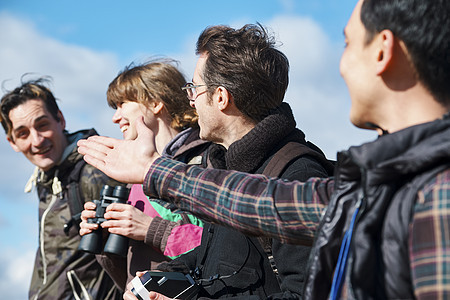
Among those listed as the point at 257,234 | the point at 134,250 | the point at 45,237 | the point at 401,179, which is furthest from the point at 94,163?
the point at 45,237

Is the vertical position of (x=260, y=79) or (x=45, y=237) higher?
(x=260, y=79)

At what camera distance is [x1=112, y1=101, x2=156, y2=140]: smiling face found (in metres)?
4.25

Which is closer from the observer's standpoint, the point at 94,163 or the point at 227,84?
the point at 94,163

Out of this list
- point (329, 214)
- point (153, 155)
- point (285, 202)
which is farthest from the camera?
point (153, 155)

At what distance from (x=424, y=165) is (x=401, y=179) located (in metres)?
0.09

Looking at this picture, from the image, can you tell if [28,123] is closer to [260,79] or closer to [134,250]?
[134,250]

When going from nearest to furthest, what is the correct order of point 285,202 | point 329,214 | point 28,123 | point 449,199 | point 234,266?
point 449,199
point 329,214
point 285,202
point 234,266
point 28,123

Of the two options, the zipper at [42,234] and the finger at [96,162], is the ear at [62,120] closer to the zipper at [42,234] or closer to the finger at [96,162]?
the zipper at [42,234]

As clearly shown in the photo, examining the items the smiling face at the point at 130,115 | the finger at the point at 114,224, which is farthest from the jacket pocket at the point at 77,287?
the smiling face at the point at 130,115

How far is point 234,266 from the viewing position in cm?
274

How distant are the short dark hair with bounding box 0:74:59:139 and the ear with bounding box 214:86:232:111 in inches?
108

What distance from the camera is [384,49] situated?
162 centimetres

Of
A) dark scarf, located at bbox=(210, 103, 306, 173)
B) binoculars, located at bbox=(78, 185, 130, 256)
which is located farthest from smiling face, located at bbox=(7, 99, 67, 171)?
dark scarf, located at bbox=(210, 103, 306, 173)

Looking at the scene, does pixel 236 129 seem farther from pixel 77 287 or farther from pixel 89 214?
pixel 77 287
